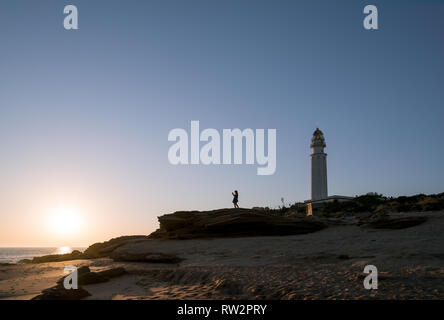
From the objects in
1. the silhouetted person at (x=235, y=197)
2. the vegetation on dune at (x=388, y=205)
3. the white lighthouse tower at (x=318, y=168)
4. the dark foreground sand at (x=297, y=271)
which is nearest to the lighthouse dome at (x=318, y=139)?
the white lighthouse tower at (x=318, y=168)

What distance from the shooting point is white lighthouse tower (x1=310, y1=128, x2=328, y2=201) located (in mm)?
55406

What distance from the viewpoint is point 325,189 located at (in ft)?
182

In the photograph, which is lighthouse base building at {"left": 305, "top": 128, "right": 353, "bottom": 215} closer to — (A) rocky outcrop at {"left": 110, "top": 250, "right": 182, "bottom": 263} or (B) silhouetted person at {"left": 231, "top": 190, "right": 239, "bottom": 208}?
(B) silhouetted person at {"left": 231, "top": 190, "right": 239, "bottom": 208}

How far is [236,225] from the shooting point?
21.2 metres

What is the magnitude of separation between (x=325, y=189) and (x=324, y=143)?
903cm

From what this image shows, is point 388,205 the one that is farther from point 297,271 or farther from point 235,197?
point 297,271

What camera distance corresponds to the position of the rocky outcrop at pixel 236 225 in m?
20.5

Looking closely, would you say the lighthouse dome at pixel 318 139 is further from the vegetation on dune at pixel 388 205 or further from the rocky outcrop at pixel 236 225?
the rocky outcrop at pixel 236 225

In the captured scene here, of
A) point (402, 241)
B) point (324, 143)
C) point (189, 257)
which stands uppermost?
point (324, 143)

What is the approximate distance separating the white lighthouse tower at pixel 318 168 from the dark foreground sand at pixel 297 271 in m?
37.8

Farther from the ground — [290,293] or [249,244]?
[290,293]
